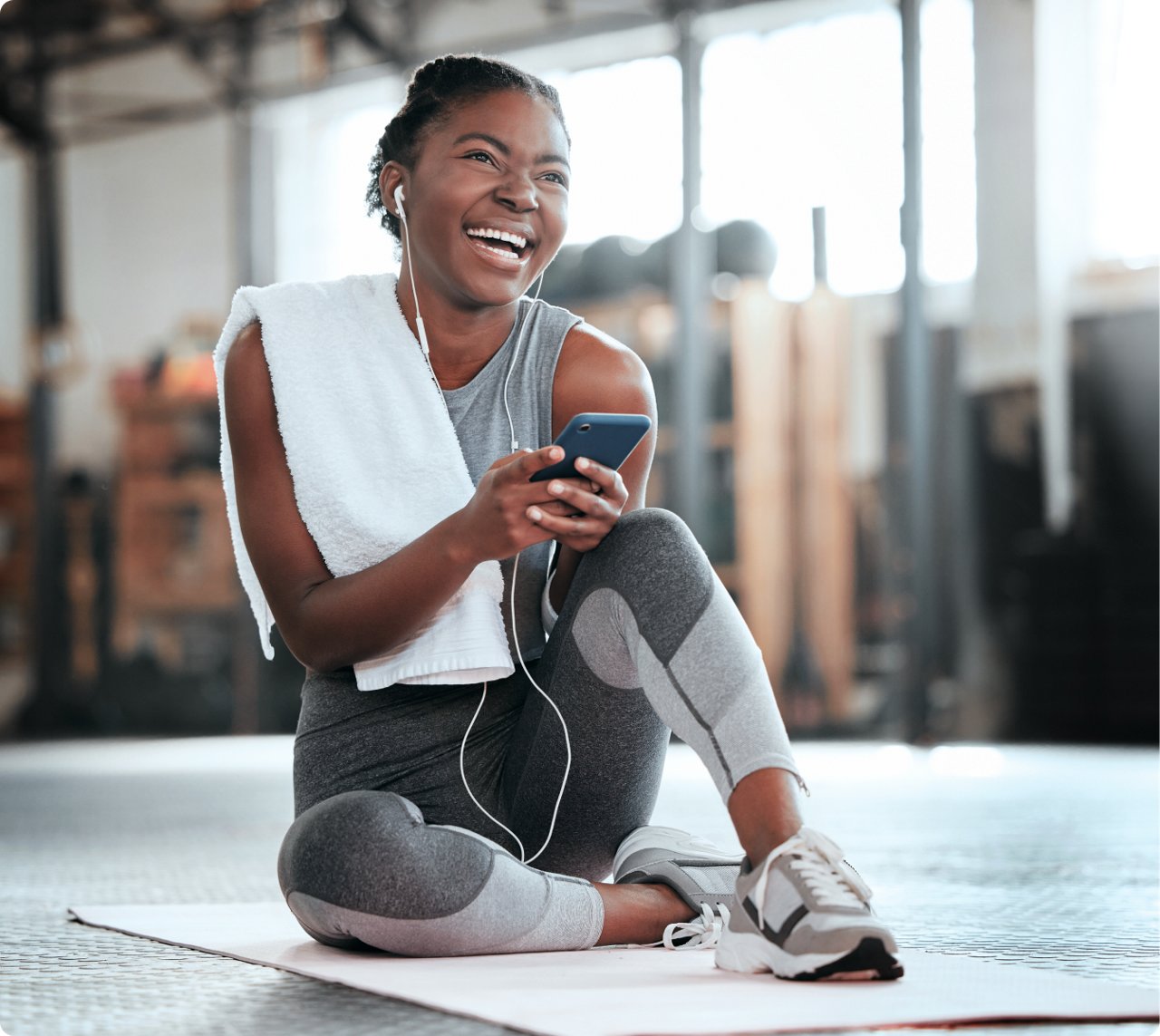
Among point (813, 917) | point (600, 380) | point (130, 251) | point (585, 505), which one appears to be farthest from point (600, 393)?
point (130, 251)

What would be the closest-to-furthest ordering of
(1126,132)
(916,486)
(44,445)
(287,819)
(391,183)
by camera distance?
(391,183), (287,819), (1126,132), (916,486), (44,445)

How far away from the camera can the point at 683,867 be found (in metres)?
1.28

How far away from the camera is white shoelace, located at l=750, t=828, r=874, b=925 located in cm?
103

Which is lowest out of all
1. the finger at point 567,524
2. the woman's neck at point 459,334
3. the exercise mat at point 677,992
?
the exercise mat at point 677,992

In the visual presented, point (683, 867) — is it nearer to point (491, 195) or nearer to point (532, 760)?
point (532, 760)

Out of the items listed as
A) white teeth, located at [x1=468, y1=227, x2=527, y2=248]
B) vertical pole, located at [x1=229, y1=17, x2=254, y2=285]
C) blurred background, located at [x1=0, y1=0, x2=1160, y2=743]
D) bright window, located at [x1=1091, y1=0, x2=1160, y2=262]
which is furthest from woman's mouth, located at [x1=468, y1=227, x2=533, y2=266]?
vertical pole, located at [x1=229, y1=17, x2=254, y2=285]

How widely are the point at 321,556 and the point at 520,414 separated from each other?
22 cm

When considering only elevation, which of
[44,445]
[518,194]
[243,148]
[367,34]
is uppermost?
[367,34]

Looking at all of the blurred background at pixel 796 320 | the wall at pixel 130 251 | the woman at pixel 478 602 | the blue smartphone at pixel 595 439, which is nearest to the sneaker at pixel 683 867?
the woman at pixel 478 602

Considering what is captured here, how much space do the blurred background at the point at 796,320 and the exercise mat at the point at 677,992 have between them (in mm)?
3622

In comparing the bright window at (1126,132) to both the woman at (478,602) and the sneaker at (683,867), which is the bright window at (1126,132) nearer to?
the woman at (478,602)

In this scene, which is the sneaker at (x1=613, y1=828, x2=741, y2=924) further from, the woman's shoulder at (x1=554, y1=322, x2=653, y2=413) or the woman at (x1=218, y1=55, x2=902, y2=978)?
the woman's shoulder at (x1=554, y1=322, x2=653, y2=413)

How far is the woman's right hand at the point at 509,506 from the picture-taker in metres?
1.14

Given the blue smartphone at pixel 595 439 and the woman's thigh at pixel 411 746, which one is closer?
the blue smartphone at pixel 595 439
